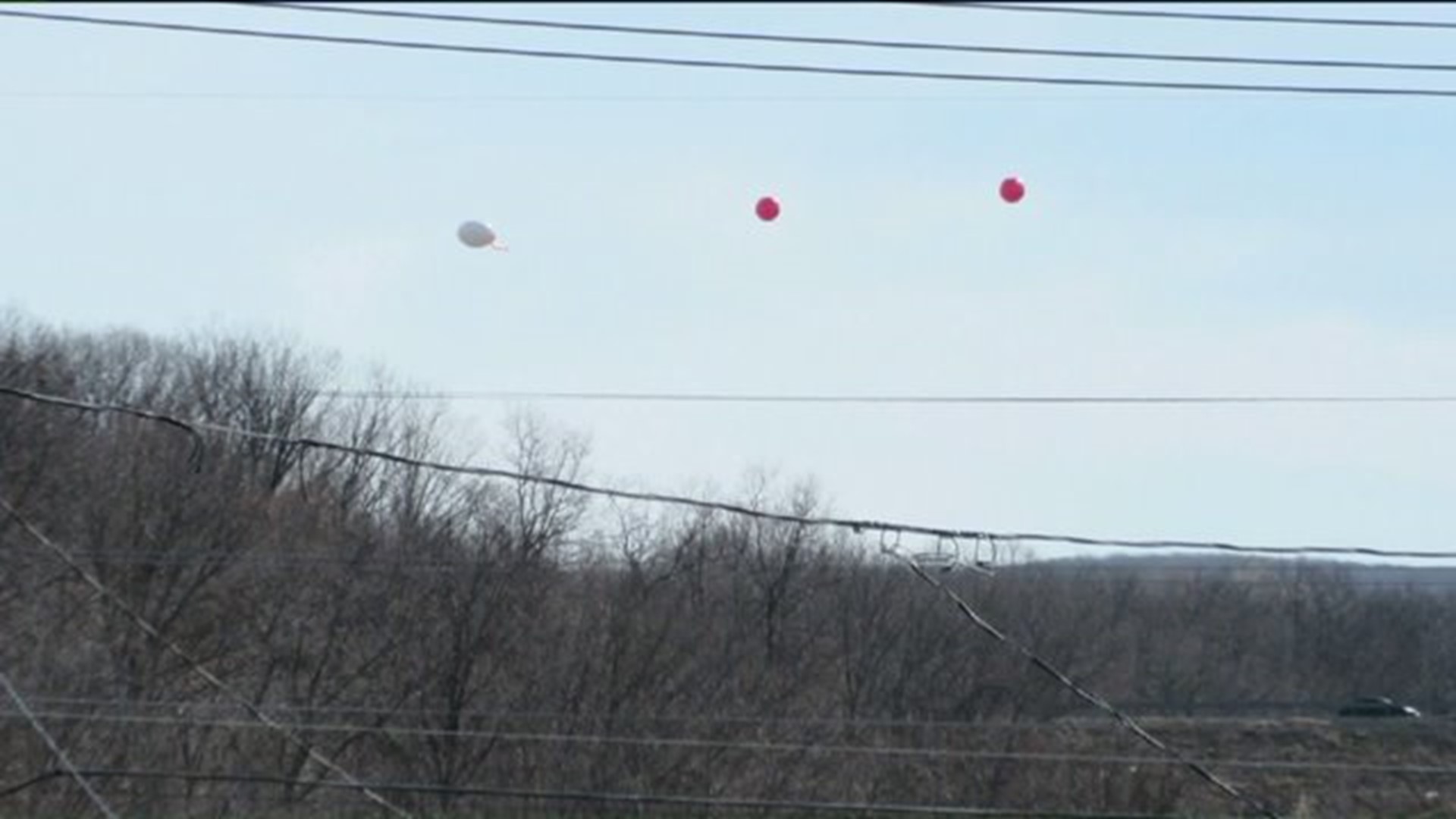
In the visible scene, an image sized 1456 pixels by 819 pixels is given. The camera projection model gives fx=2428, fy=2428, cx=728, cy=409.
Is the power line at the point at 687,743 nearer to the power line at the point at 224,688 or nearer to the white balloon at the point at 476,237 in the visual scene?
the power line at the point at 224,688

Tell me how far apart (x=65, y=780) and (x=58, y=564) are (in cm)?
866

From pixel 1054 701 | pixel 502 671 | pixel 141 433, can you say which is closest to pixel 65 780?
pixel 502 671

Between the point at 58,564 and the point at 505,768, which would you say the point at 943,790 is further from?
the point at 58,564

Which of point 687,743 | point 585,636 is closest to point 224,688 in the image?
point 687,743

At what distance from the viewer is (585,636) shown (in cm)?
3872

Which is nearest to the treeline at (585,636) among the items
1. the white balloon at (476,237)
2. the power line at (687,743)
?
the power line at (687,743)

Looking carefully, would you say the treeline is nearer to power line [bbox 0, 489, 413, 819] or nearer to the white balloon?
power line [bbox 0, 489, 413, 819]

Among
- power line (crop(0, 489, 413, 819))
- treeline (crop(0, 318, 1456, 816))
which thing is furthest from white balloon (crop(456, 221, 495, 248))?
treeline (crop(0, 318, 1456, 816))

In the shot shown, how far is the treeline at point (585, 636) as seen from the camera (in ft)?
110

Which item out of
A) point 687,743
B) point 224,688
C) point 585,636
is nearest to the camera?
point 224,688

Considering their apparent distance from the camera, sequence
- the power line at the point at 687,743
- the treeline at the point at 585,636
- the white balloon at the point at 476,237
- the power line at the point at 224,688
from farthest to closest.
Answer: the treeline at the point at 585,636
the power line at the point at 687,743
the power line at the point at 224,688
the white balloon at the point at 476,237

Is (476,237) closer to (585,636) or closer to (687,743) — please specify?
(687,743)

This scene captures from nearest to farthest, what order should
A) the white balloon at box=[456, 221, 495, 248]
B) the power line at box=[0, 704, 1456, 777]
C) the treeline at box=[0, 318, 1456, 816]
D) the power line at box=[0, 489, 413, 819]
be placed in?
the white balloon at box=[456, 221, 495, 248], the power line at box=[0, 489, 413, 819], the power line at box=[0, 704, 1456, 777], the treeline at box=[0, 318, 1456, 816]

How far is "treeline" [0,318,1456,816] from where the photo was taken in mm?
33656
